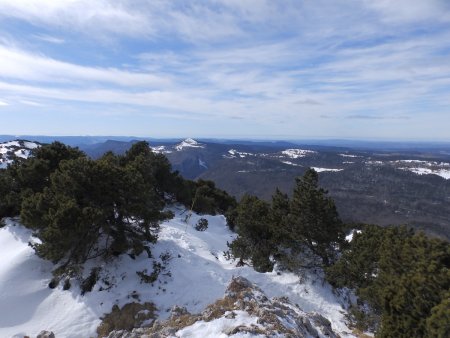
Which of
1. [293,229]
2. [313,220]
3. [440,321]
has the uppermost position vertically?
[440,321]

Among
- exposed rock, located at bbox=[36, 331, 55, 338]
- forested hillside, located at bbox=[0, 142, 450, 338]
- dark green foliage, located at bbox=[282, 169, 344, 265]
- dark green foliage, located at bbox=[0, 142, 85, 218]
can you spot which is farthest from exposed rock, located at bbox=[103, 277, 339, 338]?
dark green foliage, located at bbox=[0, 142, 85, 218]

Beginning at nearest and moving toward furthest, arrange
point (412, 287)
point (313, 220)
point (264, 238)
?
point (412, 287)
point (313, 220)
point (264, 238)

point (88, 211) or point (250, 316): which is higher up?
point (88, 211)

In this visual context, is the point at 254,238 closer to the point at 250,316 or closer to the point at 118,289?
the point at 118,289

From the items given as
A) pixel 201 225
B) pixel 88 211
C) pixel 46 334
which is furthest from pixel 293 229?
pixel 46 334

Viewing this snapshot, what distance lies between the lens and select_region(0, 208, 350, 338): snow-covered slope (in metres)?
18.6

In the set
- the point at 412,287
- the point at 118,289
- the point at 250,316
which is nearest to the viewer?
the point at 412,287

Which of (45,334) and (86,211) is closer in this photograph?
(45,334)

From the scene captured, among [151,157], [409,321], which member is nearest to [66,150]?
[151,157]

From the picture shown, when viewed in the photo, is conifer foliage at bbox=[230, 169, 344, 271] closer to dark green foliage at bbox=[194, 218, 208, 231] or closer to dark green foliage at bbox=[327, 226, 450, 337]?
dark green foliage at bbox=[327, 226, 450, 337]

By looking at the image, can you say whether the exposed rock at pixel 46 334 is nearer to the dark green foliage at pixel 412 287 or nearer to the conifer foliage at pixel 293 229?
the conifer foliage at pixel 293 229

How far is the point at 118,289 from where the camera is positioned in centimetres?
2088

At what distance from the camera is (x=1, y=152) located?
10325 centimetres

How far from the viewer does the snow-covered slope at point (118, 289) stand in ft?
61.1
